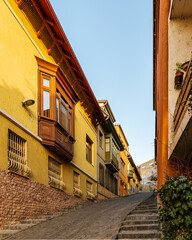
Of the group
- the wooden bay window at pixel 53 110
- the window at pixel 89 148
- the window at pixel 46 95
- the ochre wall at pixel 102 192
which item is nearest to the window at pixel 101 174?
the ochre wall at pixel 102 192

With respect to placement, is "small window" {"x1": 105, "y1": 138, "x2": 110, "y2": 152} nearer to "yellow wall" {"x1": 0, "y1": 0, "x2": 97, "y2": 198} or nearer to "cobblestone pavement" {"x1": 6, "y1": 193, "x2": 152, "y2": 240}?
"yellow wall" {"x1": 0, "y1": 0, "x2": 97, "y2": 198}

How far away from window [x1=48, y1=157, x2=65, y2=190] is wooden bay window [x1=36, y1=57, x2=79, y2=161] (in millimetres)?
480

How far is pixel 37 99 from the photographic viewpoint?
12.8 metres

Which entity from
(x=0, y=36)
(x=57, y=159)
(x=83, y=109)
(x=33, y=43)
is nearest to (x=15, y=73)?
(x=0, y=36)

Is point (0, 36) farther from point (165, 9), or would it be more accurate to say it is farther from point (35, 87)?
point (165, 9)

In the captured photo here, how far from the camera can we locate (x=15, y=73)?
36.5 feet

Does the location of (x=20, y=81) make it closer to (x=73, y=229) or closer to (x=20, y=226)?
(x=20, y=226)

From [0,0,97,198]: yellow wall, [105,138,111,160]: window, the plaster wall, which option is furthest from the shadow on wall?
[105,138,111,160]: window

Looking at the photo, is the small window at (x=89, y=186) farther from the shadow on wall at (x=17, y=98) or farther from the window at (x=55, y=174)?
the shadow on wall at (x=17, y=98)

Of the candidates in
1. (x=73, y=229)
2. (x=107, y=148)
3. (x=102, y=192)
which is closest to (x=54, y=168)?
(x=73, y=229)

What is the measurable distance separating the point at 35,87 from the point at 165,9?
19.2 feet

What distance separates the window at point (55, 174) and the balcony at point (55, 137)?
47 cm

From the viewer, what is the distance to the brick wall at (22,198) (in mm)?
9430

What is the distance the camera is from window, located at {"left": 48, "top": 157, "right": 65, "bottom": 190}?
1371cm
